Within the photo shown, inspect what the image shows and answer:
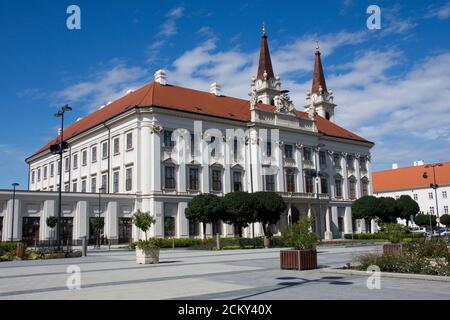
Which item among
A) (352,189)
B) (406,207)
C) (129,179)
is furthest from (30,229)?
(406,207)

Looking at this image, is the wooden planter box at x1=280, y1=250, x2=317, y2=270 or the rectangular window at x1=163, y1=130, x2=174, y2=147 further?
the rectangular window at x1=163, y1=130, x2=174, y2=147

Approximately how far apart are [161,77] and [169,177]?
13.7 m

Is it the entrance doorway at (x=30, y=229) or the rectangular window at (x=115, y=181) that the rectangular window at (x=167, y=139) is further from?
the entrance doorway at (x=30, y=229)

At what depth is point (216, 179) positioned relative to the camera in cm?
5375

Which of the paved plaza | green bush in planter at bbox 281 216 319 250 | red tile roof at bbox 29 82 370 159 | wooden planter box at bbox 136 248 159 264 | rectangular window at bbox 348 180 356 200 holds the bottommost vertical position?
the paved plaza

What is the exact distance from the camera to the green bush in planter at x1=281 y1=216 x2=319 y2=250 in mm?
17938

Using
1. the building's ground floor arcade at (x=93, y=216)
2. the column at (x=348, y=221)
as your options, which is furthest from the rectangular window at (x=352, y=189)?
the building's ground floor arcade at (x=93, y=216)

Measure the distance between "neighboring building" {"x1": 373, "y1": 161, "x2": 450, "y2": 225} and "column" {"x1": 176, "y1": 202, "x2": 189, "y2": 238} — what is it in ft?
176

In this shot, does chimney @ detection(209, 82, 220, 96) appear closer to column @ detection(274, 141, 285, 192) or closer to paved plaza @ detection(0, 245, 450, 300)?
column @ detection(274, 141, 285, 192)

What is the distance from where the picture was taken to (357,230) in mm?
68812

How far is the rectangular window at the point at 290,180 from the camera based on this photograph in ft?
196

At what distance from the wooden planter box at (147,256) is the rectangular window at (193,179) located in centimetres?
2871

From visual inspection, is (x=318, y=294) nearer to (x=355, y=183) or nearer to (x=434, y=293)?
(x=434, y=293)

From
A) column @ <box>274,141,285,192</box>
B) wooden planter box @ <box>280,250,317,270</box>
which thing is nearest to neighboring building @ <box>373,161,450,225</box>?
column @ <box>274,141,285,192</box>
